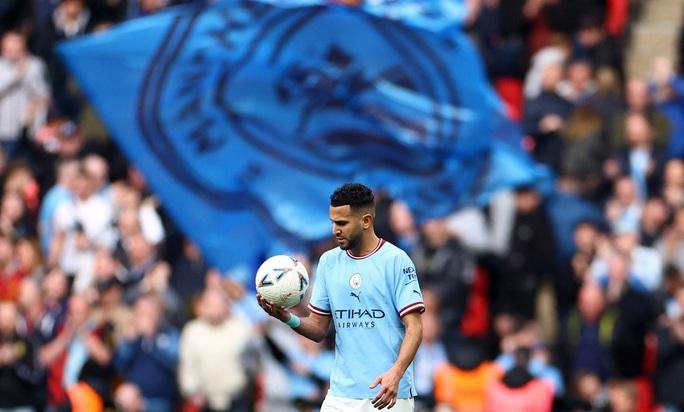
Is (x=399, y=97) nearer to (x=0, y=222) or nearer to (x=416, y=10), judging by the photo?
(x=416, y=10)

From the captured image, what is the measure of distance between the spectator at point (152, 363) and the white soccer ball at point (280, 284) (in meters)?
7.69

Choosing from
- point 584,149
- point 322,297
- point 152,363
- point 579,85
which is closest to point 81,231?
point 152,363

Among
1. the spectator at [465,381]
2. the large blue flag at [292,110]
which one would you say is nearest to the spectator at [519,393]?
the spectator at [465,381]

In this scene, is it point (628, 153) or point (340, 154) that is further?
point (628, 153)

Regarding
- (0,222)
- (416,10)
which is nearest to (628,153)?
(416,10)

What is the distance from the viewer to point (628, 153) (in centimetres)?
1945

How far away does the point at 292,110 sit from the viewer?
17.9 metres

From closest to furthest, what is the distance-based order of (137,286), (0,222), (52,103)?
(137,286) < (0,222) < (52,103)

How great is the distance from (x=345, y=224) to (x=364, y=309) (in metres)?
0.56

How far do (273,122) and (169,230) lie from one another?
A: 300cm

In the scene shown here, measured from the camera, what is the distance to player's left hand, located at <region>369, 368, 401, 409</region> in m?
10.3

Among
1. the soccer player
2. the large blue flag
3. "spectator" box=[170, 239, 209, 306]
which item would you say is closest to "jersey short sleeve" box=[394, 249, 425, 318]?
the soccer player

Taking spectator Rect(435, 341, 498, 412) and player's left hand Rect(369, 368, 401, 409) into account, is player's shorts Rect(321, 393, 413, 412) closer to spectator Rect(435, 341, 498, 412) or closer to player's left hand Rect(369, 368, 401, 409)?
player's left hand Rect(369, 368, 401, 409)

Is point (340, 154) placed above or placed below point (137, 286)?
above
